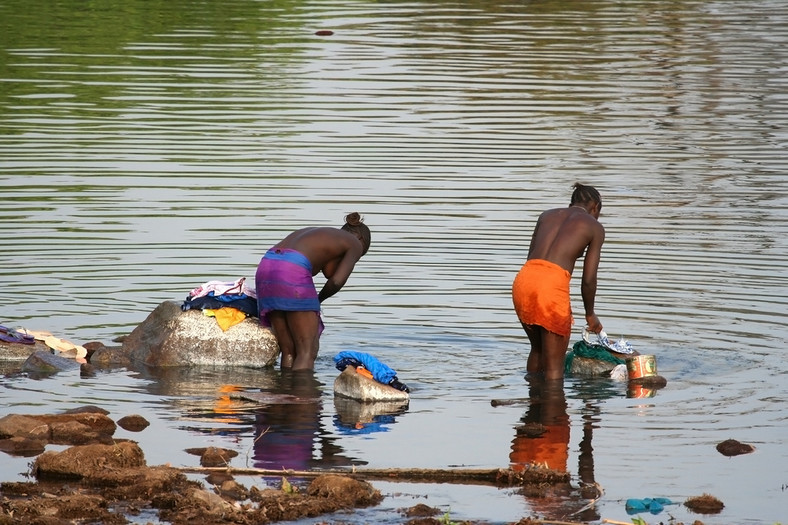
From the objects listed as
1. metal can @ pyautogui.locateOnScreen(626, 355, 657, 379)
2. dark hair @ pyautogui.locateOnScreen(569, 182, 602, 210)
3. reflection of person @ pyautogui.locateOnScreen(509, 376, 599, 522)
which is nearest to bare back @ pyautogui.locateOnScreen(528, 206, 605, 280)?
dark hair @ pyautogui.locateOnScreen(569, 182, 602, 210)

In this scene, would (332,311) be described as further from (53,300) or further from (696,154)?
(696,154)

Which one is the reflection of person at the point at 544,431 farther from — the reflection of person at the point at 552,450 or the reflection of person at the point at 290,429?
the reflection of person at the point at 290,429

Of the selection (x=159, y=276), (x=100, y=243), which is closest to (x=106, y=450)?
(x=159, y=276)

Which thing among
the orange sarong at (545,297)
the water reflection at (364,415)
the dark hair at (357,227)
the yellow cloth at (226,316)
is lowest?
the water reflection at (364,415)

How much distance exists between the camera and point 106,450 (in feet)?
27.4

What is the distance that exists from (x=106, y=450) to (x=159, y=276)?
6507 millimetres

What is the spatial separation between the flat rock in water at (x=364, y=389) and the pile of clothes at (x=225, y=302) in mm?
1520

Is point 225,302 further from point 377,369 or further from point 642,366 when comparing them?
point 642,366

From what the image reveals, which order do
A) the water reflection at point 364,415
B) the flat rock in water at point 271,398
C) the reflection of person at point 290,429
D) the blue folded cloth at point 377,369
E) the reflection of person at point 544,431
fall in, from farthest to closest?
the blue folded cloth at point 377,369
the flat rock in water at point 271,398
the water reflection at point 364,415
the reflection of person at point 544,431
the reflection of person at point 290,429

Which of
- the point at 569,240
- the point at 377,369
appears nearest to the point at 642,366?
the point at 569,240

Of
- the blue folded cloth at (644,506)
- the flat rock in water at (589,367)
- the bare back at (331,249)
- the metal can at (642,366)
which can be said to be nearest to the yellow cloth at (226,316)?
the bare back at (331,249)

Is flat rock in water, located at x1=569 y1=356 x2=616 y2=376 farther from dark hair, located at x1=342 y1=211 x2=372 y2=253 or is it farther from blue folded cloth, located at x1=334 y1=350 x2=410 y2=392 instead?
dark hair, located at x1=342 y1=211 x2=372 y2=253

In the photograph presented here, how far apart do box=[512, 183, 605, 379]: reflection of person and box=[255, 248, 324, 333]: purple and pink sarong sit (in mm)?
1558

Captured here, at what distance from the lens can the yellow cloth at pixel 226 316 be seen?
11809mm
